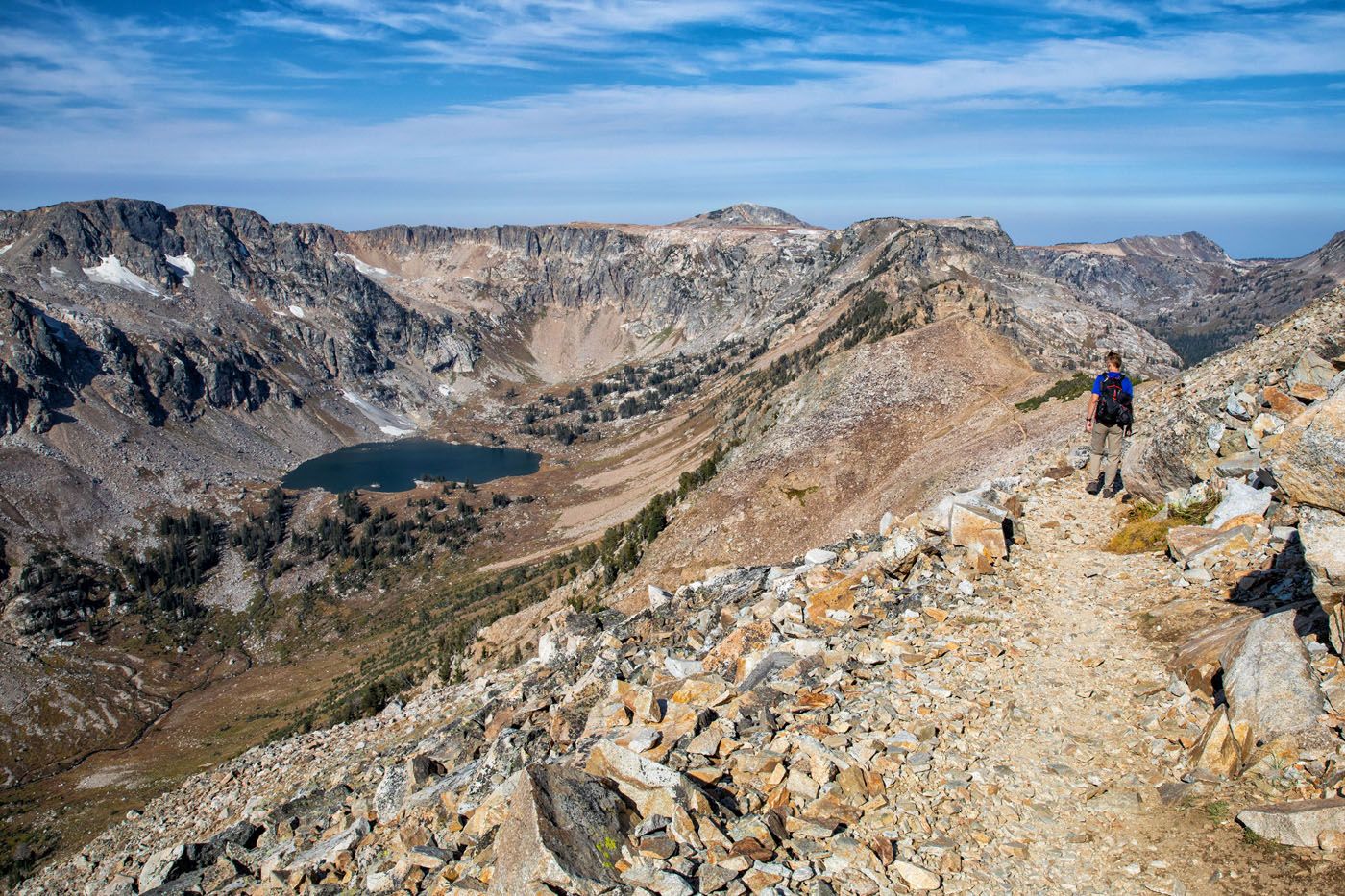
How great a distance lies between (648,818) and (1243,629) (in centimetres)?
924

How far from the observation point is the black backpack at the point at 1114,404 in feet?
65.3

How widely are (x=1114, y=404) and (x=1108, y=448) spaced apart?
130 cm

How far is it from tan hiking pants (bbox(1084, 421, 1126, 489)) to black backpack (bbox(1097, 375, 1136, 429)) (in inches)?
10.1

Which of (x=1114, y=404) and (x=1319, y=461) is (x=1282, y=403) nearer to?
(x=1114, y=404)

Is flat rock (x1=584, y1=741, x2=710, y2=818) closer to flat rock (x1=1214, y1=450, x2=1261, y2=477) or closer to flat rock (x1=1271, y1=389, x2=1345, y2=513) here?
flat rock (x1=1271, y1=389, x2=1345, y2=513)

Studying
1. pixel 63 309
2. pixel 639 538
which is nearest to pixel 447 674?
pixel 639 538

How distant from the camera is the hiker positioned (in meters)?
19.9

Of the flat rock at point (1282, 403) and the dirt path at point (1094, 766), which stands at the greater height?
the flat rock at point (1282, 403)

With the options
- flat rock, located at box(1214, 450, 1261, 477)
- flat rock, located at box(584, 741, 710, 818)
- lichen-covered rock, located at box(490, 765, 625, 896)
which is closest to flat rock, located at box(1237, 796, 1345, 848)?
flat rock, located at box(584, 741, 710, 818)

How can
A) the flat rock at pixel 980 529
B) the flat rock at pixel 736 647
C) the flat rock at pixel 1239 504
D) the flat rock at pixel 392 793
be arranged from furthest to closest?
the flat rock at pixel 980 529 < the flat rock at pixel 736 647 < the flat rock at pixel 1239 504 < the flat rock at pixel 392 793

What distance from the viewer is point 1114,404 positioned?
1994 centimetres

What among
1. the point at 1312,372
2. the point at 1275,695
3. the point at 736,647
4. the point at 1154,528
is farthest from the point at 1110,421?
the point at 736,647

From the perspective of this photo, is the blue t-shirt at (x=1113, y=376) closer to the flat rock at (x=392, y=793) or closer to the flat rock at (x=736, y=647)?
the flat rock at (x=736, y=647)

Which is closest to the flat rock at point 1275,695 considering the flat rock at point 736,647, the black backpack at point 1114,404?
the flat rock at point 736,647
